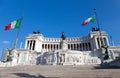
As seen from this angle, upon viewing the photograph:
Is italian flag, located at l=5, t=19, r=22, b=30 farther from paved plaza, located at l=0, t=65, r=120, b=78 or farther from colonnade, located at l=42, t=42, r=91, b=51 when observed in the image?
colonnade, located at l=42, t=42, r=91, b=51

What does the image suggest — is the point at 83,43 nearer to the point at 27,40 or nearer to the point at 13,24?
the point at 27,40

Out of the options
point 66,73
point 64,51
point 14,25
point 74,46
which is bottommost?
point 66,73

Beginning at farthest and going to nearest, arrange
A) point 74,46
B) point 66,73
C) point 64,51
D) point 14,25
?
point 74,46, point 64,51, point 14,25, point 66,73

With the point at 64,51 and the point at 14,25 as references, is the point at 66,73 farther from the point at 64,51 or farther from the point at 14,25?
the point at 64,51

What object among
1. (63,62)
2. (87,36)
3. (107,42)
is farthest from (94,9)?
(87,36)

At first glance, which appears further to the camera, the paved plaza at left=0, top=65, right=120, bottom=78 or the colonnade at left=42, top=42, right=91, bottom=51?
the colonnade at left=42, top=42, right=91, bottom=51

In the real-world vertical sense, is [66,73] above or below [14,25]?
below

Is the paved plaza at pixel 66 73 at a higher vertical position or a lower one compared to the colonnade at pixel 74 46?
lower

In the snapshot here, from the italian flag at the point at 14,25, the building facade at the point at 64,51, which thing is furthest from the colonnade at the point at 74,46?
the italian flag at the point at 14,25

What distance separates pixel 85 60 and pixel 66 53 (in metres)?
7.36

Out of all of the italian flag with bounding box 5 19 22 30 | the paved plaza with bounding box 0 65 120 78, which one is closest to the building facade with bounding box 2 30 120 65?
the italian flag with bounding box 5 19 22 30

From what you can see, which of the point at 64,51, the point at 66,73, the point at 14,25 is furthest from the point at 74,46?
the point at 66,73

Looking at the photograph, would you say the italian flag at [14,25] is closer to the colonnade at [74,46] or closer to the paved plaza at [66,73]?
the paved plaza at [66,73]

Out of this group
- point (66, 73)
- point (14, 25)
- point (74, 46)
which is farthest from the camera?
point (74, 46)
